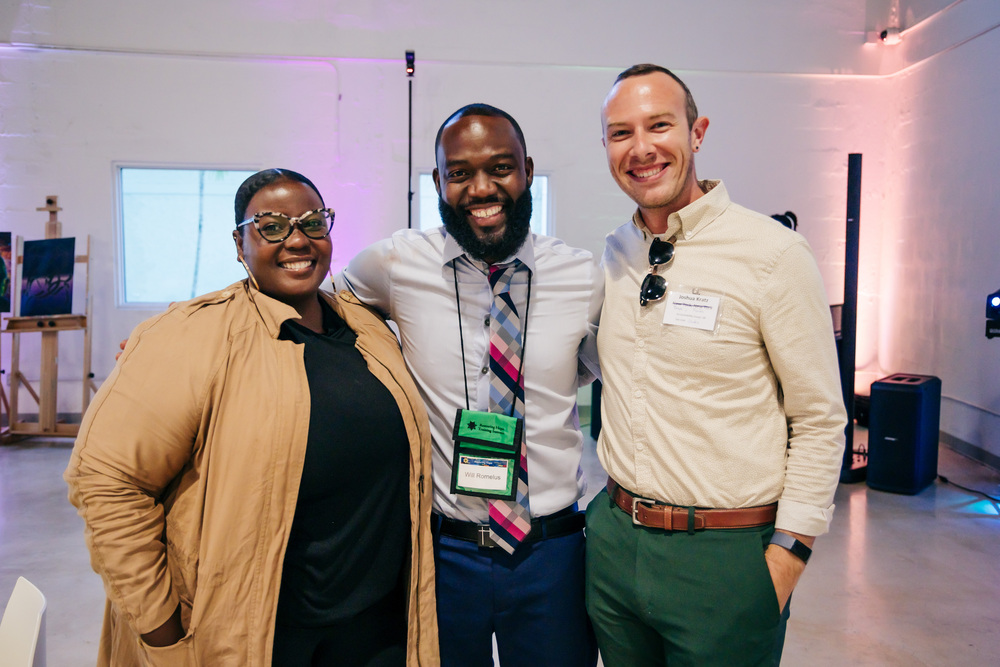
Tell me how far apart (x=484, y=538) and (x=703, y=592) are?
0.52m

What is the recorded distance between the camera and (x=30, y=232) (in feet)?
21.3

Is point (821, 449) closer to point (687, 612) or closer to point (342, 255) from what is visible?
point (687, 612)

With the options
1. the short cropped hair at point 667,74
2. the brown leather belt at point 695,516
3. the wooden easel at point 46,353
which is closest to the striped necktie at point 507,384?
Answer: the brown leather belt at point 695,516

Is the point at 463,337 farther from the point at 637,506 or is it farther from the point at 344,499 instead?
the point at 637,506

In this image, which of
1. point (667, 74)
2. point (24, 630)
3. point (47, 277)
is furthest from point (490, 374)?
point (47, 277)

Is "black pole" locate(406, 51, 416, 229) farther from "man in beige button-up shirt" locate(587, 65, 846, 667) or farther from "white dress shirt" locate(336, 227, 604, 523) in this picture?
"man in beige button-up shirt" locate(587, 65, 846, 667)

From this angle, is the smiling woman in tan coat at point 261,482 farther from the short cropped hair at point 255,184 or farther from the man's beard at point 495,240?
the man's beard at point 495,240

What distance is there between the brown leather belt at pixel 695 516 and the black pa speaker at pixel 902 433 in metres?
3.93

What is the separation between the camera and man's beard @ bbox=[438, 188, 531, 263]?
68.3 inches

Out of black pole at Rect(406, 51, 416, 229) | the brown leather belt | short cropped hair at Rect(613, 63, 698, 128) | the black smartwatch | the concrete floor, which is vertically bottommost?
the concrete floor

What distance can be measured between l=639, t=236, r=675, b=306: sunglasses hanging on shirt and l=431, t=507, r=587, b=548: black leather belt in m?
0.59

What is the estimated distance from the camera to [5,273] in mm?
6078

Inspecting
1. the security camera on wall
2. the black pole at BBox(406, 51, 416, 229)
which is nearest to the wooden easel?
the black pole at BBox(406, 51, 416, 229)

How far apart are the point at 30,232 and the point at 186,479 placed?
255 inches
